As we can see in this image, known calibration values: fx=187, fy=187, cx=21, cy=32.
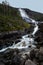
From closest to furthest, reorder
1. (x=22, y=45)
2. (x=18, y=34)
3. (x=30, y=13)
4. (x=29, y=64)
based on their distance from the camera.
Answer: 1. (x=29, y=64)
2. (x=22, y=45)
3. (x=18, y=34)
4. (x=30, y=13)

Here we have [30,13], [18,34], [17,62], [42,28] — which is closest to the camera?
[17,62]

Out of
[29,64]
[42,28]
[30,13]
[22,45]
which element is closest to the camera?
[29,64]

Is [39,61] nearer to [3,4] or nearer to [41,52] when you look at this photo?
[41,52]

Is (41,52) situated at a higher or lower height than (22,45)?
higher

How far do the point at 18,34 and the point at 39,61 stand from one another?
121 feet

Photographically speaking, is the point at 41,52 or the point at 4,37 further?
the point at 4,37

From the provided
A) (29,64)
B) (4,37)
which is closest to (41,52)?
(29,64)

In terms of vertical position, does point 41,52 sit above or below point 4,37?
above

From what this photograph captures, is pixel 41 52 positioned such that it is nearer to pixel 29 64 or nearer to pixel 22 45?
pixel 29 64

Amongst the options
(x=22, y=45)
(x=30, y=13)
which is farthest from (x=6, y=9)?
(x=22, y=45)

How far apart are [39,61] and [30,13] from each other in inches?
4219

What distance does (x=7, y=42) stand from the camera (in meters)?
54.6

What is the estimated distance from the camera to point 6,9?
372 feet

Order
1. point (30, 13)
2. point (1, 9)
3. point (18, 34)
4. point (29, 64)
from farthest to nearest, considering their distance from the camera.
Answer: point (30, 13) → point (1, 9) → point (18, 34) → point (29, 64)
